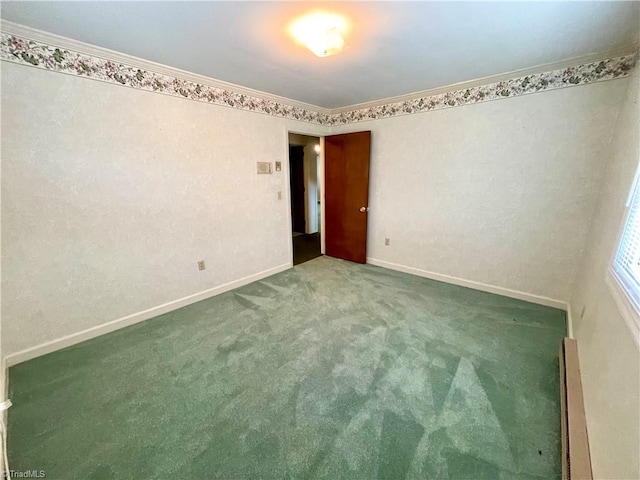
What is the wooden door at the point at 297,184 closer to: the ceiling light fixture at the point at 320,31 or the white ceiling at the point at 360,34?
the white ceiling at the point at 360,34

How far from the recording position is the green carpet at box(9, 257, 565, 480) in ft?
4.07

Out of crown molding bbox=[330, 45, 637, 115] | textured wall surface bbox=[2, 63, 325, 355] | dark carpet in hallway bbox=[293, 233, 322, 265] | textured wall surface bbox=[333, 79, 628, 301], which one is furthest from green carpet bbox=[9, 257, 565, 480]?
crown molding bbox=[330, 45, 637, 115]

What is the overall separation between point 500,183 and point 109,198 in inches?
148

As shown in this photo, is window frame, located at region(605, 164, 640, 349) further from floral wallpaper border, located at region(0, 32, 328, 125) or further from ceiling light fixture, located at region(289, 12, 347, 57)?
floral wallpaper border, located at region(0, 32, 328, 125)

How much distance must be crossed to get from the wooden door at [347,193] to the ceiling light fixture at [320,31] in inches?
74.1

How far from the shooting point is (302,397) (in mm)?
1593

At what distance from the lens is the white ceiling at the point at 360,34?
1446 millimetres

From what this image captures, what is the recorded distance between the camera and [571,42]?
184cm

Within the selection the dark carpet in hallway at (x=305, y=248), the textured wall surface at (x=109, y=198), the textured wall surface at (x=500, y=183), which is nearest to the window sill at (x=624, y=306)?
the textured wall surface at (x=500, y=183)

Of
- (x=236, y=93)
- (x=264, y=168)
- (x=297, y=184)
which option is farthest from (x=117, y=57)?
(x=297, y=184)

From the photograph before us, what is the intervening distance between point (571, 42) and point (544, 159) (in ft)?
3.11

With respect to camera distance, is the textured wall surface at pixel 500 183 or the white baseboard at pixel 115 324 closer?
the white baseboard at pixel 115 324

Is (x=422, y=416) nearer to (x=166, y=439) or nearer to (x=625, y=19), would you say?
(x=166, y=439)

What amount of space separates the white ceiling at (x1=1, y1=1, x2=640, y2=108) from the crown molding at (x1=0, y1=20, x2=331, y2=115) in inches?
2.7
